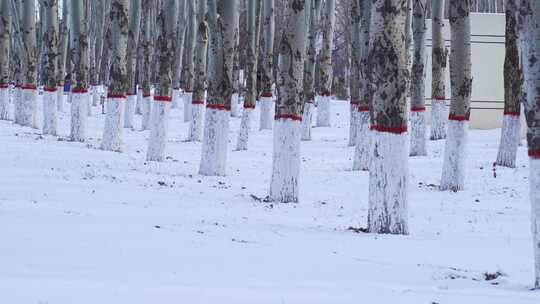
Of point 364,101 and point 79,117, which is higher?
point 364,101

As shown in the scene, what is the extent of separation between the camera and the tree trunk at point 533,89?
5.71m

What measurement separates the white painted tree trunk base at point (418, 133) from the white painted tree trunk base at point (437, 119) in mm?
2323

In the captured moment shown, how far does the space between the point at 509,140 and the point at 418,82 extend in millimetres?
2993

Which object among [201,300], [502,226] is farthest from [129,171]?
[201,300]

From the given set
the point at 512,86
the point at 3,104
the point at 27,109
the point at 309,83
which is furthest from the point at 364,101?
the point at 3,104

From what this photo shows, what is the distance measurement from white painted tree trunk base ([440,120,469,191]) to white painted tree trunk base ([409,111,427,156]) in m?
5.20

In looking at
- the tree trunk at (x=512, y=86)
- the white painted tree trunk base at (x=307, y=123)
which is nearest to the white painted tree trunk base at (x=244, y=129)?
the white painted tree trunk base at (x=307, y=123)

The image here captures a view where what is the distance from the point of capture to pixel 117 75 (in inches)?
656

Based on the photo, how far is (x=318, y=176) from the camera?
15492 millimetres

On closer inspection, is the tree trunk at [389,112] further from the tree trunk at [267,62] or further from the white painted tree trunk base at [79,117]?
the white painted tree trunk base at [79,117]

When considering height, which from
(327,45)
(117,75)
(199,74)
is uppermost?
(327,45)

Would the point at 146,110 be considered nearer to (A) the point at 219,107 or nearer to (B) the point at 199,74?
(B) the point at 199,74

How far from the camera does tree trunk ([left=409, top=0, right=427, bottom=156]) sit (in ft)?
58.9

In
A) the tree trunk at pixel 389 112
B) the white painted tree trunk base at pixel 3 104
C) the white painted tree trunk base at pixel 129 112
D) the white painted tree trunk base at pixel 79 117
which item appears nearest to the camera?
the tree trunk at pixel 389 112
